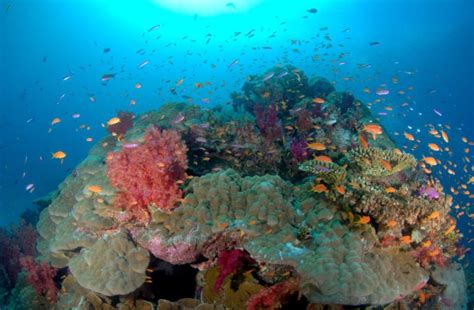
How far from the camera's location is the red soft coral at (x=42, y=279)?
8328 millimetres

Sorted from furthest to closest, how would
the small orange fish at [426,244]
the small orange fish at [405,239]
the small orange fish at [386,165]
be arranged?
1. the small orange fish at [386,165]
2. the small orange fish at [426,244]
3. the small orange fish at [405,239]

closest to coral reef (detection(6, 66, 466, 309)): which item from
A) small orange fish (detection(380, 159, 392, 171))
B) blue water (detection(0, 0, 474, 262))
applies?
small orange fish (detection(380, 159, 392, 171))

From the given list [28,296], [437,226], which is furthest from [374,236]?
[28,296]

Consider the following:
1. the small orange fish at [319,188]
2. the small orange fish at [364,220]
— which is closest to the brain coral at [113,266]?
the small orange fish at [319,188]

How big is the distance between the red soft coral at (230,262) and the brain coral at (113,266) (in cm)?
167

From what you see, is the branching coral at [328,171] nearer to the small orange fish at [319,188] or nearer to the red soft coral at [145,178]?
the small orange fish at [319,188]

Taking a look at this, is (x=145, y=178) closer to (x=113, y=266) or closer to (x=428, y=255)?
(x=113, y=266)

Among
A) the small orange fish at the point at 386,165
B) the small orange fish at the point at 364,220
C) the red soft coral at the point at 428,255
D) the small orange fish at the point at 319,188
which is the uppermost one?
the small orange fish at the point at 319,188

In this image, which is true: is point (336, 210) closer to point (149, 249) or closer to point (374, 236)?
point (374, 236)

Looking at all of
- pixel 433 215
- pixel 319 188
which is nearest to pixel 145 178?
pixel 319 188

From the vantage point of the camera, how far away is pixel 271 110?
10.4m

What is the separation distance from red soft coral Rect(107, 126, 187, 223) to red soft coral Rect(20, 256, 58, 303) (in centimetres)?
386

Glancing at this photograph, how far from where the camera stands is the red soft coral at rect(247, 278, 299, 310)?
493 centimetres

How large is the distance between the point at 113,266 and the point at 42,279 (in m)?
3.92
